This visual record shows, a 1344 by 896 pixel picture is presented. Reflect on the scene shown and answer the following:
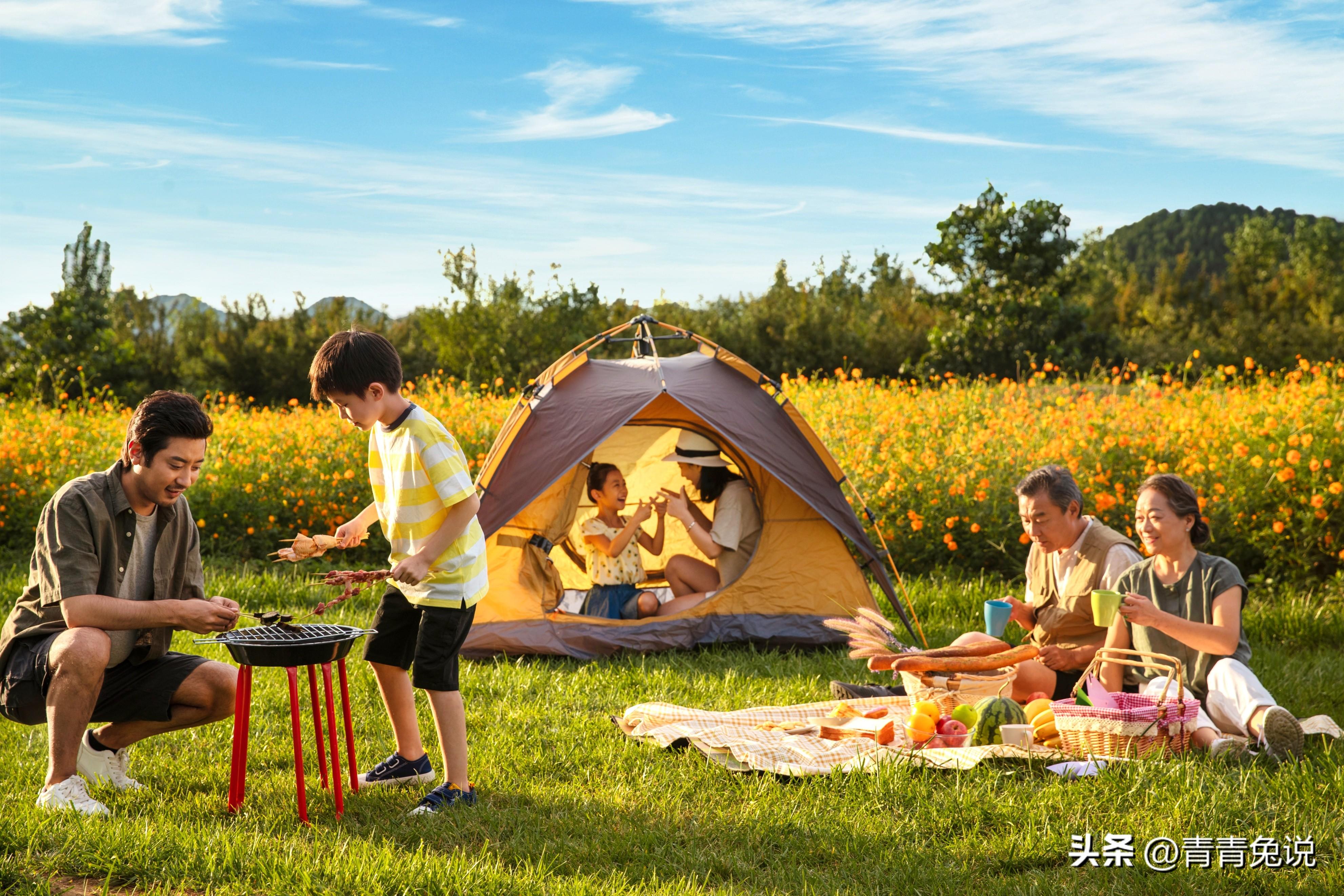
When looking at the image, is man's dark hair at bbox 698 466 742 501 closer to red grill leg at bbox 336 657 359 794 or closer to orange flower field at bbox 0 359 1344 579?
orange flower field at bbox 0 359 1344 579

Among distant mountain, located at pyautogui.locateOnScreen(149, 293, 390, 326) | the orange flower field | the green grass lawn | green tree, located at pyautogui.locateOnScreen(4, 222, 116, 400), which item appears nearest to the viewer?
the green grass lawn

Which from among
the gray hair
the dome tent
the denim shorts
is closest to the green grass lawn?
the gray hair

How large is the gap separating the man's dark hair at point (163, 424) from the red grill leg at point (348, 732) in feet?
2.65

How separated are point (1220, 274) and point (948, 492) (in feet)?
146

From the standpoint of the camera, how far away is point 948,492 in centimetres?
691

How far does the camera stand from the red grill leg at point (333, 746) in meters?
2.93

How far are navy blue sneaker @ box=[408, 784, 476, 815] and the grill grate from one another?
568 mm

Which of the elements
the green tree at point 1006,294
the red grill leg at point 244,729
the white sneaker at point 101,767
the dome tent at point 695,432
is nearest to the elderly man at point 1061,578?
the dome tent at point 695,432

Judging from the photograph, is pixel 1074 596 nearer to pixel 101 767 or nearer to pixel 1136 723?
pixel 1136 723

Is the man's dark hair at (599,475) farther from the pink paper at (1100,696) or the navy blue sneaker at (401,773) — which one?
the pink paper at (1100,696)

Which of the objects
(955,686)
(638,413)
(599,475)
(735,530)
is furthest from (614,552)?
(955,686)

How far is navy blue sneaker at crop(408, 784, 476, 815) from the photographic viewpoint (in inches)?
124

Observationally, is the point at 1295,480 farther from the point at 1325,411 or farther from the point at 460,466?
the point at 460,466

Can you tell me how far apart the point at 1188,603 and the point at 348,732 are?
9.39ft
